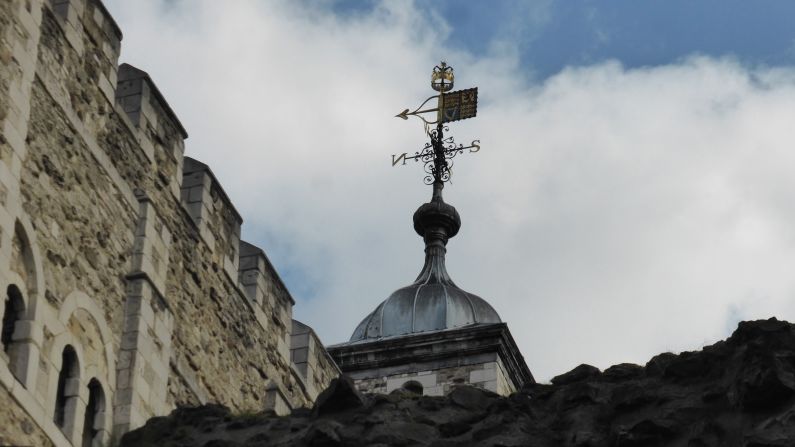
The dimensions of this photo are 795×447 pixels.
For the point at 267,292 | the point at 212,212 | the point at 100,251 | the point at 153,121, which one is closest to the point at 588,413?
the point at 100,251

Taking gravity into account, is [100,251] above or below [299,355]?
below

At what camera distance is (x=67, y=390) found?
15.6m

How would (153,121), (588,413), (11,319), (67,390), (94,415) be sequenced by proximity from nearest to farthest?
(588,413) → (11,319) → (67,390) → (94,415) → (153,121)

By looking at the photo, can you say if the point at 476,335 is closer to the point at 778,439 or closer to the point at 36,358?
the point at 36,358

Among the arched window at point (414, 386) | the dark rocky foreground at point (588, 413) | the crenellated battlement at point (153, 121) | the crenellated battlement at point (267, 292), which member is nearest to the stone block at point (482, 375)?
the arched window at point (414, 386)

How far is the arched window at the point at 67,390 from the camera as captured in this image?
15.4 metres

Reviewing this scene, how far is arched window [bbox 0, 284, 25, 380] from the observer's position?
48.7 ft

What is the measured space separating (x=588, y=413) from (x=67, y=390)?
4.19m

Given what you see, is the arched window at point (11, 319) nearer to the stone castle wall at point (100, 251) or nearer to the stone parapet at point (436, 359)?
the stone castle wall at point (100, 251)

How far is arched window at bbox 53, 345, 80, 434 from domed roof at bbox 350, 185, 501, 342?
40.3 ft

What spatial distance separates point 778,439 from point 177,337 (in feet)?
24.1

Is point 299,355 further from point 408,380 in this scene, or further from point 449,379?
point 449,379

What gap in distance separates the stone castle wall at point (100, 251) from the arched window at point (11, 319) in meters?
0.01

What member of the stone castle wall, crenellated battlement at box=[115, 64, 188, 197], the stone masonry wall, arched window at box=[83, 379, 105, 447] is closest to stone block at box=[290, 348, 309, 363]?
the stone castle wall
